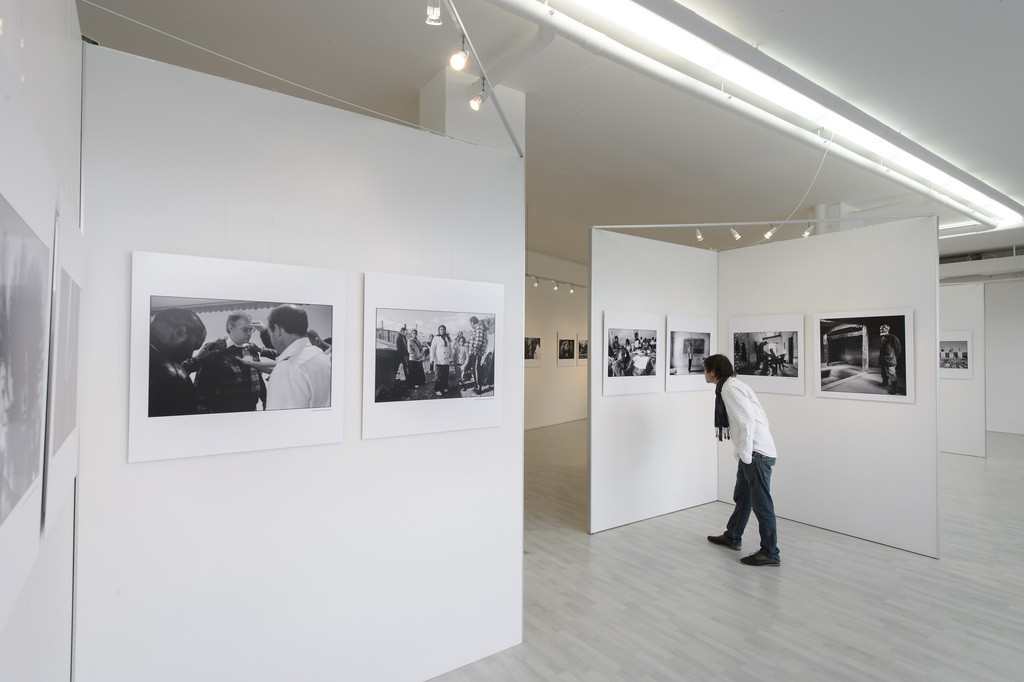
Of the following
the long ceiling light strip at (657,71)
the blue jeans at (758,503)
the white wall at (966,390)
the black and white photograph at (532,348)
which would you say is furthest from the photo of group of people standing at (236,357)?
the white wall at (966,390)

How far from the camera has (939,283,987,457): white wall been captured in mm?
10383

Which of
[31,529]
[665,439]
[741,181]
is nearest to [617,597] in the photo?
[665,439]

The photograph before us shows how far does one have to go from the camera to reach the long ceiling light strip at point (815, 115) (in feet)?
11.3

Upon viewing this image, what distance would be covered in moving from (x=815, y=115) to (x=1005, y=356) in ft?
40.3

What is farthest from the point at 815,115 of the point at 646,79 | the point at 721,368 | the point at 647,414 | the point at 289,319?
the point at 289,319

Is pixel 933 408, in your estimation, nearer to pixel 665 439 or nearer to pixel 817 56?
pixel 665 439

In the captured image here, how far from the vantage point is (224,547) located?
8.43 ft

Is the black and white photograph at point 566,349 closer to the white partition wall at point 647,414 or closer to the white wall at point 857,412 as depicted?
the white partition wall at point 647,414

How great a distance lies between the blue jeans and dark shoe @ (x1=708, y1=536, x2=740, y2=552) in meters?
0.04

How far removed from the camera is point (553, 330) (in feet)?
46.2

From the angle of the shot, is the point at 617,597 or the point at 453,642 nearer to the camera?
the point at 453,642

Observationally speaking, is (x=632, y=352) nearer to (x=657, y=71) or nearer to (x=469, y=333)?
(x=657, y=71)

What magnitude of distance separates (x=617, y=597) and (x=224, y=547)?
10.3ft

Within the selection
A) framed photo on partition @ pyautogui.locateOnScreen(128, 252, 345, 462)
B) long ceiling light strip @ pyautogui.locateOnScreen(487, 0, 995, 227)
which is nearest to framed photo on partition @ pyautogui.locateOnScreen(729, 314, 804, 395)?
long ceiling light strip @ pyautogui.locateOnScreen(487, 0, 995, 227)
